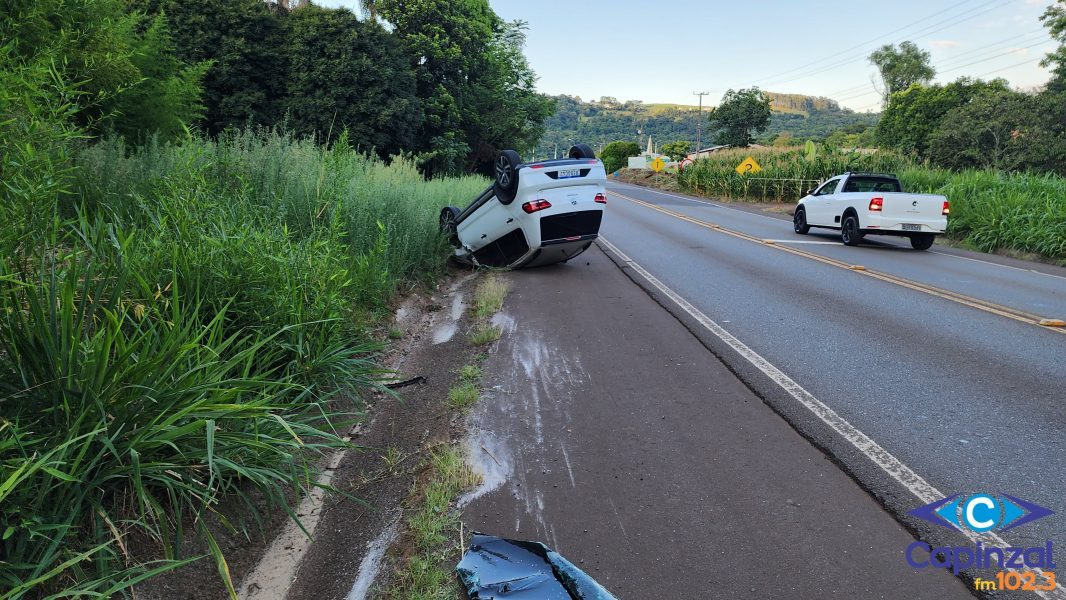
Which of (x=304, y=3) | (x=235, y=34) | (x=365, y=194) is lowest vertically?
(x=365, y=194)

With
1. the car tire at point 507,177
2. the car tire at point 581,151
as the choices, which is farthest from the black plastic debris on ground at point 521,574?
the car tire at point 581,151

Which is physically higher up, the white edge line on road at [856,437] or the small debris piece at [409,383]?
the white edge line on road at [856,437]

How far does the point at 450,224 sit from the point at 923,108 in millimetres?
67945

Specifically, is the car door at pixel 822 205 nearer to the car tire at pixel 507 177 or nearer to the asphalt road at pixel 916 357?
the asphalt road at pixel 916 357

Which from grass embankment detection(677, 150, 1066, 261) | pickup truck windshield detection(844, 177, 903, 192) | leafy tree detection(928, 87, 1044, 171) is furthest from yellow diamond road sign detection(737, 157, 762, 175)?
pickup truck windshield detection(844, 177, 903, 192)

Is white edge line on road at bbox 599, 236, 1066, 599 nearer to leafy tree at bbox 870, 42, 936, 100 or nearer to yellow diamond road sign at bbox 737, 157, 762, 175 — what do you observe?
yellow diamond road sign at bbox 737, 157, 762, 175

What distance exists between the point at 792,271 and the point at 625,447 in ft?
26.4

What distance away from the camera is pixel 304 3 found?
101 feet

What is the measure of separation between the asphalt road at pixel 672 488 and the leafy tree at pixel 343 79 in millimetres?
22611

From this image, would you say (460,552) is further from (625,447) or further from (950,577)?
(950,577)

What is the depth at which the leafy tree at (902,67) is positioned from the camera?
295 ft

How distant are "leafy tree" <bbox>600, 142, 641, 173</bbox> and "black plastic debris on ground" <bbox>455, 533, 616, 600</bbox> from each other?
299ft

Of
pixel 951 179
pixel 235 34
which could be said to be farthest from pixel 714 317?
pixel 235 34

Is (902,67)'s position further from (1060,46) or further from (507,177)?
(507,177)
